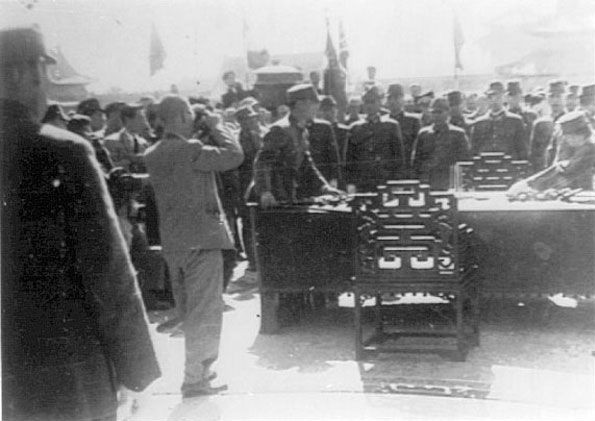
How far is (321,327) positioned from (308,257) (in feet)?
1.77

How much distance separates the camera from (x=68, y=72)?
4629 mm

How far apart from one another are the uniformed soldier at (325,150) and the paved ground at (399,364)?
1.58 meters

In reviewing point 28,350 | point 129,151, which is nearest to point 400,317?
point 129,151

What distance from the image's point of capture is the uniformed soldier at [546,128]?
22.6 ft

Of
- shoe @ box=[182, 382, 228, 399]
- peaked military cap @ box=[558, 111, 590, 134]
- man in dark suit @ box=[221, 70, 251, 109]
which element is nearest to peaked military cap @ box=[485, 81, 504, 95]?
peaked military cap @ box=[558, 111, 590, 134]

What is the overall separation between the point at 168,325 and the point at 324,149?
2239 millimetres

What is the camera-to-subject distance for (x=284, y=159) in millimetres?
5348

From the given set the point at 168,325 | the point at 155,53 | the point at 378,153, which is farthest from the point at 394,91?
the point at 168,325

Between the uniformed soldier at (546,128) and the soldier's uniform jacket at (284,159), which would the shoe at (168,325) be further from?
the uniformed soldier at (546,128)

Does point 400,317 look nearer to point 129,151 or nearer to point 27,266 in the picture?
point 129,151

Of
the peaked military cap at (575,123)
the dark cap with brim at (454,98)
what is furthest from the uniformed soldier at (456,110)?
the peaked military cap at (575,123)

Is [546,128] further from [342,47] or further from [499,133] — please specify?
[342,47]

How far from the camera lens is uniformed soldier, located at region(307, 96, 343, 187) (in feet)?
21.9

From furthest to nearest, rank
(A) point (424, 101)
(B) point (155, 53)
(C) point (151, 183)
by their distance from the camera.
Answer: (A) point (424, 101) → (B) point (155, 53) → (C) point (151, 183)
